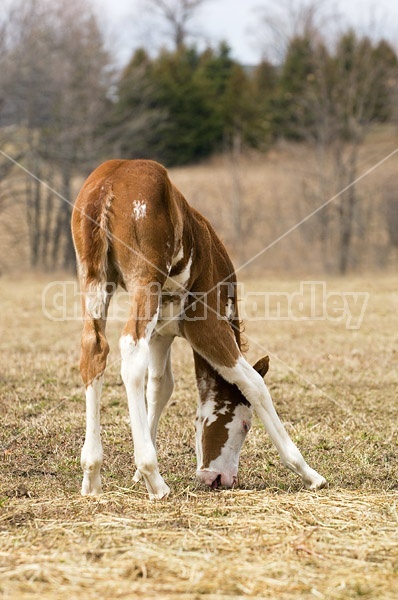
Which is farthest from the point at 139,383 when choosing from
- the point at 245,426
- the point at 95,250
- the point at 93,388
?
the point at 245,426

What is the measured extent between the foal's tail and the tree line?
699 inches

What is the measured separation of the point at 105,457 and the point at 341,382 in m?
3.45

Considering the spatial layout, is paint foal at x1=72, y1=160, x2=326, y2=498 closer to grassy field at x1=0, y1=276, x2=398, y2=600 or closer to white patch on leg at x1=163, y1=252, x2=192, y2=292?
white patch on leg at x1=163, y1=252, x2=192, y2=292

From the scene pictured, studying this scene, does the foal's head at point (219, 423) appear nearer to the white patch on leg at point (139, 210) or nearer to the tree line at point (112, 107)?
the white patch on leg at point (139, 210)

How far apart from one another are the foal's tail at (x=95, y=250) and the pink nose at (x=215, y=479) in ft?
4.01

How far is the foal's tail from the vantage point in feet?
13.5

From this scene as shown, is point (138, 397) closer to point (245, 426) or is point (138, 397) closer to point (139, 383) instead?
point (139, 383)

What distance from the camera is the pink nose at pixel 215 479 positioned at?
4.53m

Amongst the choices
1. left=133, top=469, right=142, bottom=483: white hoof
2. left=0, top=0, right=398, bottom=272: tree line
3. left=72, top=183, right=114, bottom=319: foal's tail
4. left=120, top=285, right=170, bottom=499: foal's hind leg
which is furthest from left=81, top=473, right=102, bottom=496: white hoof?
left=0, top=0, right=398, bottom=272: tree line

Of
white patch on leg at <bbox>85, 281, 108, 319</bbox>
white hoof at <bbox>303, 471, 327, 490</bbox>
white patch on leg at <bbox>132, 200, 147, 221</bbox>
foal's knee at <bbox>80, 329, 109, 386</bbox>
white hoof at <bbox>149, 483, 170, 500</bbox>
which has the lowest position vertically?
white hoof at <bbox>303, 471, 327, 490</bbox>

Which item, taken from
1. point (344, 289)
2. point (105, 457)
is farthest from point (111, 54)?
point (105, 457)

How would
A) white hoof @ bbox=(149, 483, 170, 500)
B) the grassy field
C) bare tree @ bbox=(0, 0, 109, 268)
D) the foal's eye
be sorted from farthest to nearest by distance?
bare tree @ bbox=(0, 0, 109, 268), the foal's eye, white hoof @ bbox=(149, 483, 170, 500), the grassy field

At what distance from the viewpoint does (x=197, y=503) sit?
396 cm

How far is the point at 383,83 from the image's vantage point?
87.8 feet
